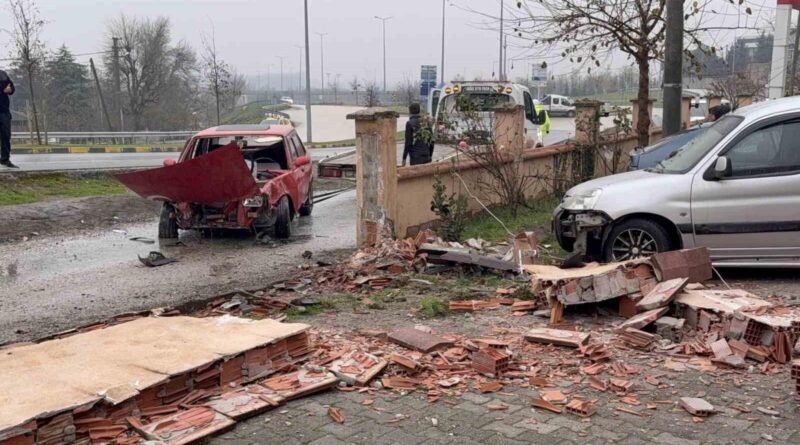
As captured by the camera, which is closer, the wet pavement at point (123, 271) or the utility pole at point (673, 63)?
the wet pavement at point (123, 271)

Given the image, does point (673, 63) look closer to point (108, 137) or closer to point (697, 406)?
point (697, 406)

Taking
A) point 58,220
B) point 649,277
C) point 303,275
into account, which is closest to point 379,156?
point 303,275

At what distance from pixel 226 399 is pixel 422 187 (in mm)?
6625

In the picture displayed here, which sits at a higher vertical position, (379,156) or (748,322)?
(379,156)

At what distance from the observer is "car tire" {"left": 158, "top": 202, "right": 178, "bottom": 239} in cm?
1123

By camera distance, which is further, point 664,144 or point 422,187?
point 664,144

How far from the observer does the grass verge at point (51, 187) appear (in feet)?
45.2

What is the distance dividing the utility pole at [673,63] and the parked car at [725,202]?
294 centimetres

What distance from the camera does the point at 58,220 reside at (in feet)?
41.3

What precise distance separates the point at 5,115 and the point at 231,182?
275 inches

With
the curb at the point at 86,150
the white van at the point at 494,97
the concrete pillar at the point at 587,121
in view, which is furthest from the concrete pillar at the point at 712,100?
the curb at the point at 86,150

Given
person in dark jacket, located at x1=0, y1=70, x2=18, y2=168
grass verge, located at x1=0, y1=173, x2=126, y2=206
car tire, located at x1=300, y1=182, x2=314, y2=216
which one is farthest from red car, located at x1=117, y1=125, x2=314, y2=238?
person in dark jacket, located at x1=0, y1=70, x2=18, y2=168

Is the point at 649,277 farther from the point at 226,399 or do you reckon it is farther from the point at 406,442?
the point at 226,399

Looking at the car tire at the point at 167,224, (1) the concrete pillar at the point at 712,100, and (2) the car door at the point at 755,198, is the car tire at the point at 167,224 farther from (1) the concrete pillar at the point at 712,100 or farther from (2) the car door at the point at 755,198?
(1) the concrete pillar at the point at 712,100
